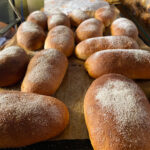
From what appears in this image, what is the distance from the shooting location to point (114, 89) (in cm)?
62

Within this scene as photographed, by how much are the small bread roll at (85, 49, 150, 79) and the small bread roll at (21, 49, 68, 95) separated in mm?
166

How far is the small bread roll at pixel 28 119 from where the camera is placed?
516 mm

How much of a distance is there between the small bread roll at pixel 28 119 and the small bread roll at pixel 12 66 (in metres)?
0.17

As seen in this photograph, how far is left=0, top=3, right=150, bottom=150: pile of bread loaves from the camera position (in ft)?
1.65

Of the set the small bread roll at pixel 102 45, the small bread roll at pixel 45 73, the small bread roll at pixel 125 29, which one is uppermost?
the small bread roll at pixel 45 73

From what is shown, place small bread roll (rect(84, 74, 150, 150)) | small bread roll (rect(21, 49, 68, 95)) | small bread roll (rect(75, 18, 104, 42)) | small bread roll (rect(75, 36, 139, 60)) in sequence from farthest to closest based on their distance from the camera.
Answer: small bread roll (rect(75, 18, 104, 42)), small bread roll (rect(75, 36, 139, 60)), small bread roll (rect(21, 49, 68, 95)), small bread roll (rect(84, 74, 150, 150))

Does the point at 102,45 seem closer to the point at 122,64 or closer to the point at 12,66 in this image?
the point at 122,64

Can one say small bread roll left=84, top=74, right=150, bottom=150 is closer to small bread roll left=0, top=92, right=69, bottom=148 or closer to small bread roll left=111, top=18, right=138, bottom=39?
small bread roll left=0, top=92, right=69, bottom=148

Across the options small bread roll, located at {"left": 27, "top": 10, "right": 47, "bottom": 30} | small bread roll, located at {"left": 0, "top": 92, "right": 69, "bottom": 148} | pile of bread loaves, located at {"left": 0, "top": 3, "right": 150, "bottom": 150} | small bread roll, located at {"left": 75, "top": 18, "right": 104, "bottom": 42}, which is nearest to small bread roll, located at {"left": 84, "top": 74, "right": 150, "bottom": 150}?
pile of bread loaves, located at {"left": 0, "top": 3, "right": 150, "bottom": 150}

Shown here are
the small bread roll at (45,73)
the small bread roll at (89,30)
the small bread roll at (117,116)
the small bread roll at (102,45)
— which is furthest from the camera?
the small bread roll at (89,30)

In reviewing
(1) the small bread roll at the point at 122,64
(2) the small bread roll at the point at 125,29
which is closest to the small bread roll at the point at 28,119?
(1) the small bread roll at the point at 122,64

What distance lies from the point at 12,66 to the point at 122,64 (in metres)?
0.53

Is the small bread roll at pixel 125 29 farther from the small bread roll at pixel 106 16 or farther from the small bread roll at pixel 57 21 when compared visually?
the small bread roll at pixel 57 21

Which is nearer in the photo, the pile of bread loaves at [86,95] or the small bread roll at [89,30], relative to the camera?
the pile of bread loaves at [86,95]
